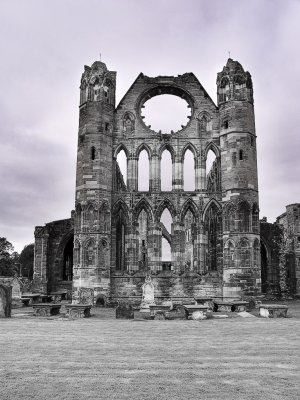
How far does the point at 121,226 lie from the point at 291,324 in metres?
15.1

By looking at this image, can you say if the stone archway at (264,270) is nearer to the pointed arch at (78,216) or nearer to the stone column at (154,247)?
the stone column at (154,247)

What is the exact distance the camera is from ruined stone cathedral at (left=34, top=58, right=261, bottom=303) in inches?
956

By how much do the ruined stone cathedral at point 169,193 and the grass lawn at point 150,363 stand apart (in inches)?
429

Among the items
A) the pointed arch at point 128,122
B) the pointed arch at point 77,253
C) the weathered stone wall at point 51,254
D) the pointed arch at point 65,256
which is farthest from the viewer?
the pointed arch at point 65,256

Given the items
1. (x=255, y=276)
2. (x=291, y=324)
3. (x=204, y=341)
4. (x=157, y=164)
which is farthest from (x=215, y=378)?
(x=157, y=164)

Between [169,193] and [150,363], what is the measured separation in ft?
58.4

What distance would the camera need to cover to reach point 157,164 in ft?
84.8

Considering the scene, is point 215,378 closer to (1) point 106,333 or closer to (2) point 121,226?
(1) point 106,333

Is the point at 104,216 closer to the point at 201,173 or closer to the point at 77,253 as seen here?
the point at 77,253

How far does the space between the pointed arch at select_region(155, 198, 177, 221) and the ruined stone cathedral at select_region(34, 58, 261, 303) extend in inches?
2.1

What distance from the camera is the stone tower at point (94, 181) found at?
959 inches

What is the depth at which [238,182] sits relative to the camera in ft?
80.1

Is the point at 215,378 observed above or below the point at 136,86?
below

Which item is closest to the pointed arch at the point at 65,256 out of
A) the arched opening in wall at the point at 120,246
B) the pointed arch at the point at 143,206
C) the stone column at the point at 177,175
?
the arched opening in wall at the point at 120,246
